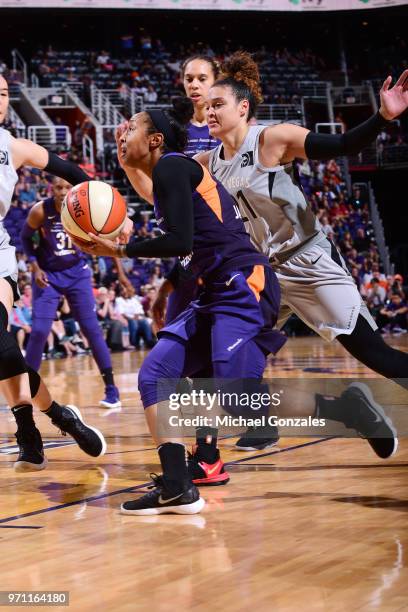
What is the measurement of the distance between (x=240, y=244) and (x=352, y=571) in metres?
1.74

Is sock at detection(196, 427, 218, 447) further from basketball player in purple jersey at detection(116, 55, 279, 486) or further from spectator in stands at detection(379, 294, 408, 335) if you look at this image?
spectator in stands at detection(379, 294, 408, 335)

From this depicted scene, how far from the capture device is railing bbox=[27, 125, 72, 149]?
2161 centimetres

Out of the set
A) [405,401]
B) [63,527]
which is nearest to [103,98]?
[405,401]

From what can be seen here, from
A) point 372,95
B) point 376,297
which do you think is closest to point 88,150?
point 376,297

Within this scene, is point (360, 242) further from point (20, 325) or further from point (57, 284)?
point (57, 284)

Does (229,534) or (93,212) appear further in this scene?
(93,212)

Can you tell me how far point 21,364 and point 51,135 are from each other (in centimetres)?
1812

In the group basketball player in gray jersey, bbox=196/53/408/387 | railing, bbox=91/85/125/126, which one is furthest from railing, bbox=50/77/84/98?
basketball player in gray jersey, bbox=196/53/408/387

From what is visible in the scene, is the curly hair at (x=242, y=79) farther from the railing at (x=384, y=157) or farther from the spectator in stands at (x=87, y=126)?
the railing at (x=384, y=157)

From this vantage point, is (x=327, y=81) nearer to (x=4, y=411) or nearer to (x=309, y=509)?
(x=4, y=411)

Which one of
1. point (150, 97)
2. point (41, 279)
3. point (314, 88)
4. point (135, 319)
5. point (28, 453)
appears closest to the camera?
point (28, 453)

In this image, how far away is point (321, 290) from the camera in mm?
4797

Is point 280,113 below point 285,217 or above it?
above

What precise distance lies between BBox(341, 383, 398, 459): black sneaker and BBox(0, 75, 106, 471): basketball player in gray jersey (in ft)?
4.61
